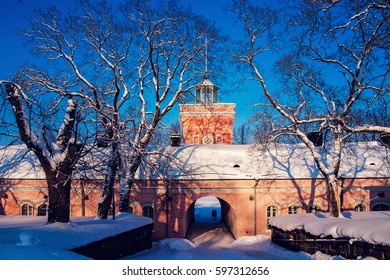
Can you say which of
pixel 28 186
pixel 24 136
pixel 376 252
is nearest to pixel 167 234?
pixel 28 186

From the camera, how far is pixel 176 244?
17234 millimetres

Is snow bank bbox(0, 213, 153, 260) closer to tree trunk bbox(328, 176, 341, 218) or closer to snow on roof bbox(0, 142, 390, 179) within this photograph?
tree trunk bbox(328, 176, 341, 218)

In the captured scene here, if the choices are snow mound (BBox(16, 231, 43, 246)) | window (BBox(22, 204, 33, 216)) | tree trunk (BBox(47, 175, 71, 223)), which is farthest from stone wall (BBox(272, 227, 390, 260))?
window (BBox(22, 204, 33, 216))

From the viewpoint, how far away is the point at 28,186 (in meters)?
20.3

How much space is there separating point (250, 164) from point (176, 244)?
268 inches

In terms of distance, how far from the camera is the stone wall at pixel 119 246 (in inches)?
324

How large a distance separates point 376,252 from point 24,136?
31.2ft

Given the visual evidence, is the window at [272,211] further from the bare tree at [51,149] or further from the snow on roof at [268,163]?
the bare tree at [51,149]

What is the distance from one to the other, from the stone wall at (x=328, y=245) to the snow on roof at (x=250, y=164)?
16.3 ft

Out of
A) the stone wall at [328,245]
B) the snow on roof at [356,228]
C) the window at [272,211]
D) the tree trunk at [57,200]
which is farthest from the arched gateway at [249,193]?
the tree trunk at [57,200]

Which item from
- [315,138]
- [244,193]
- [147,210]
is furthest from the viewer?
[315,138]

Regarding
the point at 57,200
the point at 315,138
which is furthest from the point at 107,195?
the point at 315,138

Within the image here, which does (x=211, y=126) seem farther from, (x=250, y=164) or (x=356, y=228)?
(x=356, y=228)
